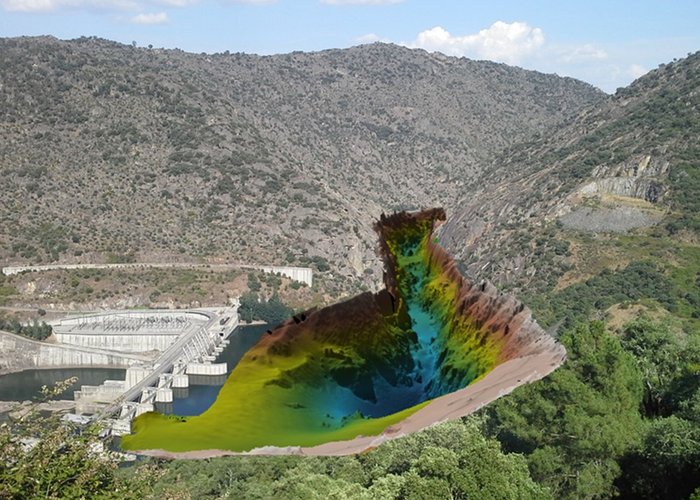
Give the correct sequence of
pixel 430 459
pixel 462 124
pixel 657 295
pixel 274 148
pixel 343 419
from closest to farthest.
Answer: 1. pixel 343 419
2. pixel 430 459
3. pixel 657 295
4. pixel 274 148
5. pixel 462 124

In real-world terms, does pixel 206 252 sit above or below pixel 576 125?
below

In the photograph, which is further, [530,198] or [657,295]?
[530,198]

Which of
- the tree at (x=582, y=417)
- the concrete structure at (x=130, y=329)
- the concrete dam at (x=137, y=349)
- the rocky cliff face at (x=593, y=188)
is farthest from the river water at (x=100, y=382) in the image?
the tree at (x=582, y=417)

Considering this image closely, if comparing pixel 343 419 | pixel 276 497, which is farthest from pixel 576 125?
pixel 343 419

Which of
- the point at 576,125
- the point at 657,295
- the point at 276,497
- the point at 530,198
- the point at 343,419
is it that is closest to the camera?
the point at 343,419

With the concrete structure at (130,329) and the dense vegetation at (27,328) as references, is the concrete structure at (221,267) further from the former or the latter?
the dense vegetation at (27,328)

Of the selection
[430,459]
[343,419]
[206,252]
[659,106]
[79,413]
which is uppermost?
[659,106]

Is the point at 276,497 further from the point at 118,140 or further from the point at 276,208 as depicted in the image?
the point at 118,140
